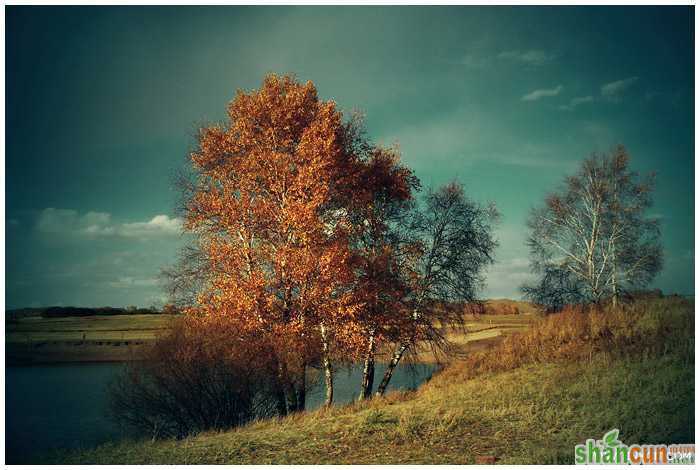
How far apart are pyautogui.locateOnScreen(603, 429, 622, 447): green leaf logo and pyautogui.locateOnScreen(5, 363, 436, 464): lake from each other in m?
7.87

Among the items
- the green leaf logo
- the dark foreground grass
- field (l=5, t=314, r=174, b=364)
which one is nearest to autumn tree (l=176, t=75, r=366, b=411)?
the dark foreground grass

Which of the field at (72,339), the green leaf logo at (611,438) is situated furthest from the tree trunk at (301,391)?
the field at (72,339)

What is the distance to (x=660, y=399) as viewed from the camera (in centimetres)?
1065

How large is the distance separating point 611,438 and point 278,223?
9771 millimetres

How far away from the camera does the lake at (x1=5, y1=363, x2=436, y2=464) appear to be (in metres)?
17.8

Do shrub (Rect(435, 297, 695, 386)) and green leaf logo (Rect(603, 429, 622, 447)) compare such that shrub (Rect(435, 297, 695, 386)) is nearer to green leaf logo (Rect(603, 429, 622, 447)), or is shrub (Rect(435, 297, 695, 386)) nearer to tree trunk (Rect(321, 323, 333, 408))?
tree trunk (Rect(321, 323, 333, 408))

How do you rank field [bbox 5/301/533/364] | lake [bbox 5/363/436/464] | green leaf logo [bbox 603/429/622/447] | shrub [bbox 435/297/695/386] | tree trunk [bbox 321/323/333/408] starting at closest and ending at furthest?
green leaf logo [bbox 603/429/622/447] → tree trunk [bbox 321/323/333/408] → shrub [bbox 435/297/695/386] → lake [bbox 5/363/436/464] → field [bbox 5/301/533/364]

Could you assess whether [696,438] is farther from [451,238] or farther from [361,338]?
[451,238]

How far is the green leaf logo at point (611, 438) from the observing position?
8634 mm

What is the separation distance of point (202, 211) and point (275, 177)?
2.47 metres

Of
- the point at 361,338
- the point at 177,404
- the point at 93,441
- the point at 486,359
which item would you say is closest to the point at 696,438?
the point at 361,338

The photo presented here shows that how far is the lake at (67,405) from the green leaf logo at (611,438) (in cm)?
787

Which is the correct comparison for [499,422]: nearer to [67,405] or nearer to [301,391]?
[301,391]

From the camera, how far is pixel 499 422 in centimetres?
1026
